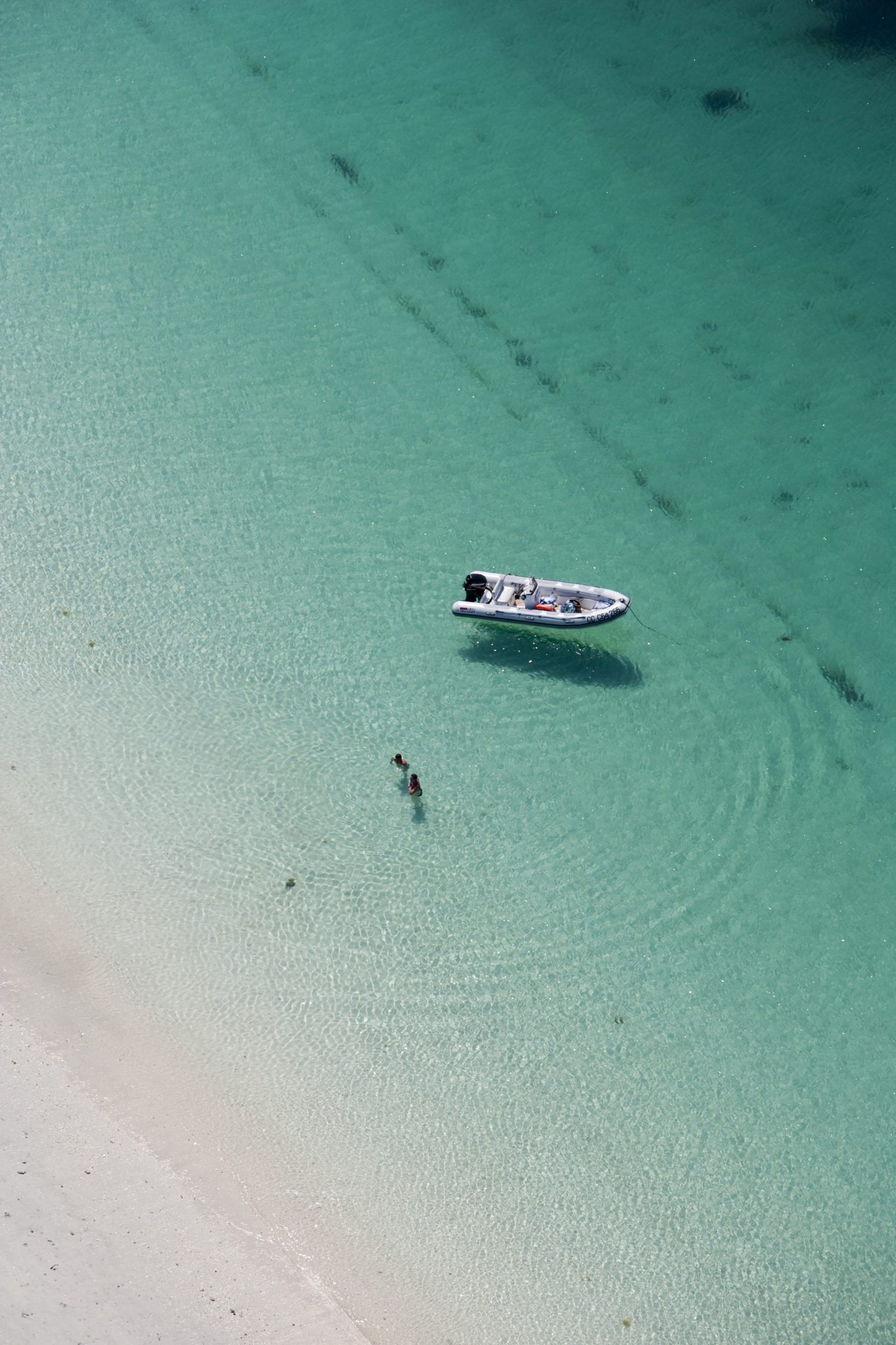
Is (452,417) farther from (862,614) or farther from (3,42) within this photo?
(3,42)

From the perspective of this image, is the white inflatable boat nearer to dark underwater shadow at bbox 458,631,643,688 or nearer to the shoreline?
dark underwater shadow at bbox 458,631,643,688

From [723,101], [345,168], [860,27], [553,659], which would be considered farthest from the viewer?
[860,27]

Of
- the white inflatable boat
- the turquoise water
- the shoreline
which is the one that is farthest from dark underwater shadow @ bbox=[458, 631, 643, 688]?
the shoreline

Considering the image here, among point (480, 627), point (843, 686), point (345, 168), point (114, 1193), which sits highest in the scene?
point (345, 168)

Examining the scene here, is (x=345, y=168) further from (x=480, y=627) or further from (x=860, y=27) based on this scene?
(x=860, y=27)

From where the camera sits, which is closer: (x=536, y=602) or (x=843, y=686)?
(x=536, y=602)

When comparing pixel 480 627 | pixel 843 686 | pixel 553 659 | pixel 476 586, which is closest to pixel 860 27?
pixel 843 686
